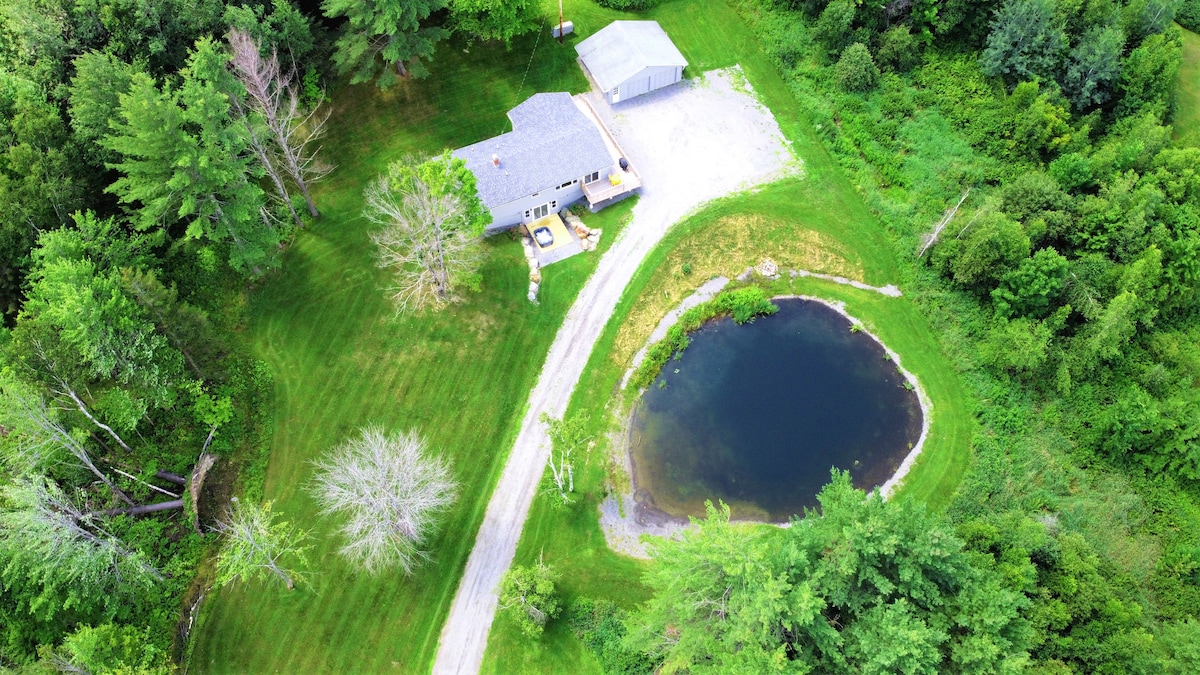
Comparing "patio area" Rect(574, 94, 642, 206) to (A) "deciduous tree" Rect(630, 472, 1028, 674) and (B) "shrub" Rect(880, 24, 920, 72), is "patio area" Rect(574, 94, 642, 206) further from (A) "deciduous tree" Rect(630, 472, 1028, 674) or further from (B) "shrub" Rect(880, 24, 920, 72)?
(A) "deciduous tree" Rect(630, 472, 1028, 674)

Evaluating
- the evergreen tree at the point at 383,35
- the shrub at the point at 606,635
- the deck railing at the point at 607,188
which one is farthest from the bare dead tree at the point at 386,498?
the evergreen tree at the point at 383,35

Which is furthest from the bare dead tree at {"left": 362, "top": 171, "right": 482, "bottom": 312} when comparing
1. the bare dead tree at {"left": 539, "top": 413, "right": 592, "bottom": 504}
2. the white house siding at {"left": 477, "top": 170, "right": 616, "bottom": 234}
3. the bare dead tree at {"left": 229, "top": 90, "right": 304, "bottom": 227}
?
the bare dead tree at {"left": 539, "top": 413, "right": 592, "bottom": 504}

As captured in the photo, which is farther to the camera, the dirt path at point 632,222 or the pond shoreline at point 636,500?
the pond shoreline at point 636,500

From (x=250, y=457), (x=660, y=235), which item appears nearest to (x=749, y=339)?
(x=660, y=235)

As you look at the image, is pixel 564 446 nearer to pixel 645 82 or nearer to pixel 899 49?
pixel 645 82

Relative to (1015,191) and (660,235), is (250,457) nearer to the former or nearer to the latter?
(660,235)

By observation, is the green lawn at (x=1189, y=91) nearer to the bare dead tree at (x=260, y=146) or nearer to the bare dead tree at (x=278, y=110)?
the bare dead tree at (x=278, y=110)

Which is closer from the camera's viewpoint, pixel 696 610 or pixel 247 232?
pixel 696 610
